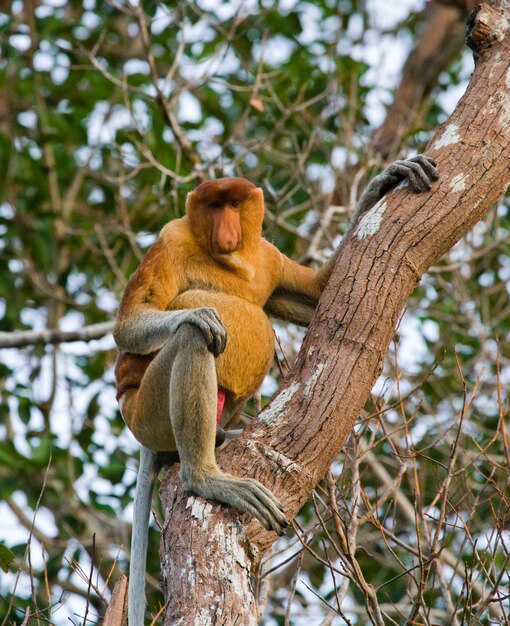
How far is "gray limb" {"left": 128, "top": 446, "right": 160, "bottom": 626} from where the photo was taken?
270 centimetres

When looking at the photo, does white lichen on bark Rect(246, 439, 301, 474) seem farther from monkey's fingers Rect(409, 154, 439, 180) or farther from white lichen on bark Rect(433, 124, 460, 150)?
white lichen on bark Rect(433, 124, 460, 150)

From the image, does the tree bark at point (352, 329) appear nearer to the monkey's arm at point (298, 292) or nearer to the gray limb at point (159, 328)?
the gray limb at point (159, 328)

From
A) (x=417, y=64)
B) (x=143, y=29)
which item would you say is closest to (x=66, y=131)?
(x=143, y=29)

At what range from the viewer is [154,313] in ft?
9.60

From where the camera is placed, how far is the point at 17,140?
612 cm

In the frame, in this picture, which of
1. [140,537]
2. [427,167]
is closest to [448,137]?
[427,167]

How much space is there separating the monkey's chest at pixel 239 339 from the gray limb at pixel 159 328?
6.7 inches

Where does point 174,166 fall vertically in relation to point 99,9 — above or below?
below

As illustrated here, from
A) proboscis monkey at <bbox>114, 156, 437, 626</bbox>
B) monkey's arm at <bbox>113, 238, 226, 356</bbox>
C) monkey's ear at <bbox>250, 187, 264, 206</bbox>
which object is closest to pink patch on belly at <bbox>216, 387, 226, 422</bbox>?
proboscis monkey at <bbox>114, 156, 437, 626</bbox>

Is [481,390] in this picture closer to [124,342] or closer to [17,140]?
[124,342]

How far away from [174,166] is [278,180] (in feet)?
2.61

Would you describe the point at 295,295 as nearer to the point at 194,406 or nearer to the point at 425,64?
the point at 194,406

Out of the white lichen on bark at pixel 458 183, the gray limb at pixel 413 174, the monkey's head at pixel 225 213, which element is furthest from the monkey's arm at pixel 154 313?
the white lichen on bark at pixel 458 183

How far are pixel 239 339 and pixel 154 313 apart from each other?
11.6 inches
